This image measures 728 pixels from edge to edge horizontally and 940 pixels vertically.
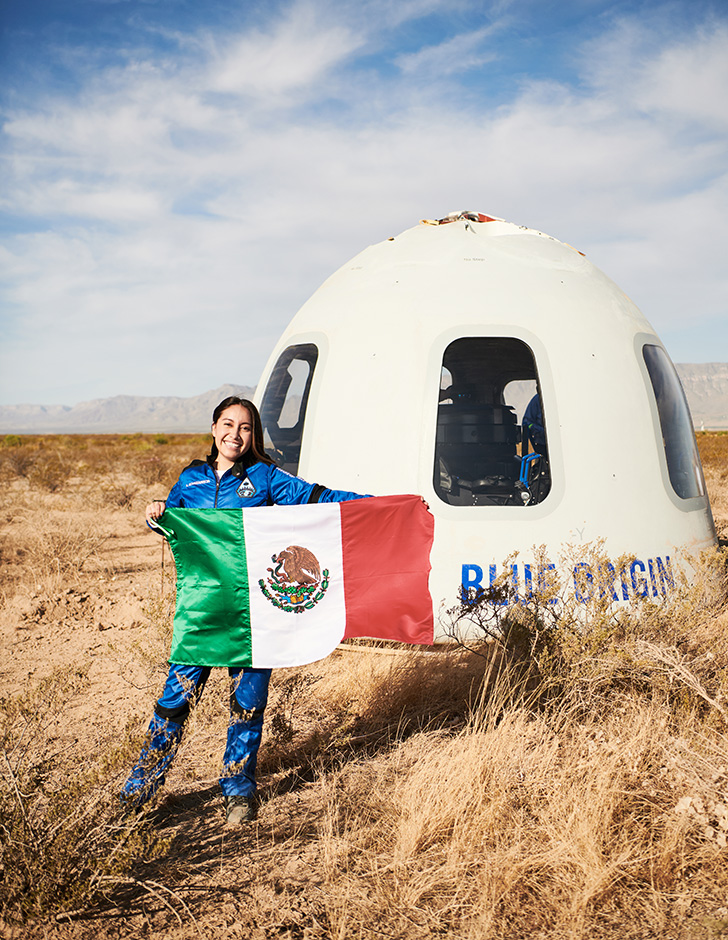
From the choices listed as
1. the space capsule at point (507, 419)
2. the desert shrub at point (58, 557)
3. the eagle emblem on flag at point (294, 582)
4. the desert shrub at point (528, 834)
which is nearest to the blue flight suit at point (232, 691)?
the eagle emblem on flag at point (294, 582)

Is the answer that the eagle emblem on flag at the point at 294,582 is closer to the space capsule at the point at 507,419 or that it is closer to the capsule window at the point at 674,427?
the space capsule at the point at 507,419

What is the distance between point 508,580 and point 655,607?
3.02ft

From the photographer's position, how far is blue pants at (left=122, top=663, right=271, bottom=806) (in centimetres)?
304

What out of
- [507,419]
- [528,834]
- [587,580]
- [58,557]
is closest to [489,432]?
[507,419]

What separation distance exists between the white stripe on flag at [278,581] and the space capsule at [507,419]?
4.38 ft

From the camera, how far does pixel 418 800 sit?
124 inches

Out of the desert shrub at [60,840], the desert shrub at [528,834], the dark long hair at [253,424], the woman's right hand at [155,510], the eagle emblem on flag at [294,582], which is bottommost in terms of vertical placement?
the desert shrub at [528,834]

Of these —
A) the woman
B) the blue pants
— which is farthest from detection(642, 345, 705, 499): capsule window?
the blue pants

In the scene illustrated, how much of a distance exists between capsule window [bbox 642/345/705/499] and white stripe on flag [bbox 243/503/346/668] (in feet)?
9.88

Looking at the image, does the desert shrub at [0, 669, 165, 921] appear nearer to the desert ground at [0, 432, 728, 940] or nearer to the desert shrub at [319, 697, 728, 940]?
the desert ground at [0, 432, 728, 940]

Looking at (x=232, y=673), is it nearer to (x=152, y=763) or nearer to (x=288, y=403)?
(x=152, y=763)

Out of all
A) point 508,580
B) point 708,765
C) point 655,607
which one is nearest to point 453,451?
point 508,580

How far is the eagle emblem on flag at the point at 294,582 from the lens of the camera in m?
3.51

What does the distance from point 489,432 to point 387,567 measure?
7.68ft
